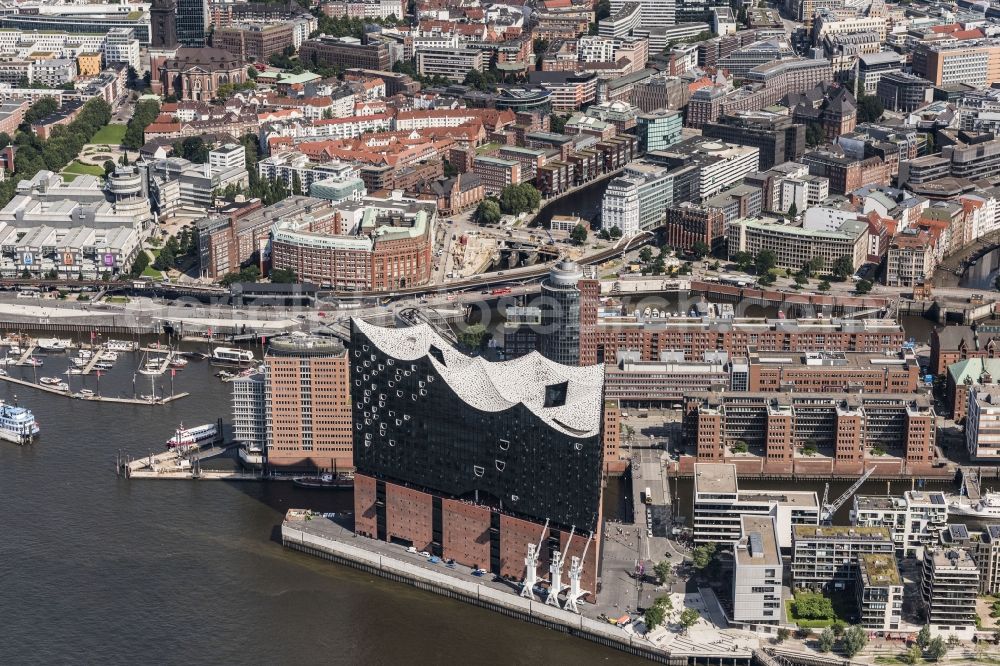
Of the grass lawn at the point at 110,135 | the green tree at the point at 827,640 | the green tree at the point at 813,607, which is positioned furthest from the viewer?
the grass lawn at the point at 110,135

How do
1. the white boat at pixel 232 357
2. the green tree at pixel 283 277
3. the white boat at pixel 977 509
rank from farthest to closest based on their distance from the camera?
1. the green tree at pixel 283 277
2. the white boat at pixel 232 357
3. the white boat at pixel 977 509

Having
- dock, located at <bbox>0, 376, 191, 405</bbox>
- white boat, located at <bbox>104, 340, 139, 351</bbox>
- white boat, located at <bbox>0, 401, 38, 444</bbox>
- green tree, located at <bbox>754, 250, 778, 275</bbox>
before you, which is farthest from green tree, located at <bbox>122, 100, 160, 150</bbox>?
white boat, located at <bbox>0, 401, 38, 444</bbox>

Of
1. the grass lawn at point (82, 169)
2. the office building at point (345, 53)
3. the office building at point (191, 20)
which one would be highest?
the office building at point (191, 20)

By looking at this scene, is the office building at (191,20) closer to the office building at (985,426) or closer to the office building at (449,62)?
the office building at (449,62)

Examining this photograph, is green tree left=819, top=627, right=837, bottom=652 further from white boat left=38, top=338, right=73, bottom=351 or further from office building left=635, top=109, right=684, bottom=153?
office building left=635, top=109, right=684, bottom=153

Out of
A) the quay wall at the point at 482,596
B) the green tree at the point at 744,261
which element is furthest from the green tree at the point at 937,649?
the green tree at the point at 744,261

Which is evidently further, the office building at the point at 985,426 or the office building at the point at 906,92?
the office building at the point at 906,92

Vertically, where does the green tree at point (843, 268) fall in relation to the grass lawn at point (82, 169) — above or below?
below
